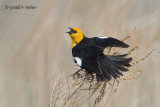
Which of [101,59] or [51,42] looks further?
[51,42]

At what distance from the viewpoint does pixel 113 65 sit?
8.72 ft

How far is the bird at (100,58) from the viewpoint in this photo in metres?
2.50

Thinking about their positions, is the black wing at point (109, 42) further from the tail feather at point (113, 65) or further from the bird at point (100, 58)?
the tail feather at point (113, 65)

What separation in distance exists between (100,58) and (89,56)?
103 millimetres

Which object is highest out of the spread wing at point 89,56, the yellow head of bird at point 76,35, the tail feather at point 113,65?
the yellow head of bird at point 76,35

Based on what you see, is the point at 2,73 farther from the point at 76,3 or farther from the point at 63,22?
the point at 76,3

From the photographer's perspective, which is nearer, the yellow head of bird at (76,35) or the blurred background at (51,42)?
the blurred background at (51,42)

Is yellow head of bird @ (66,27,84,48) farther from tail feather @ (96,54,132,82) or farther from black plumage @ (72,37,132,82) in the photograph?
tail feather @ (96,54,132,82)

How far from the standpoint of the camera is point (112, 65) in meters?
2.66

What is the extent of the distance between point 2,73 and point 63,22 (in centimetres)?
77

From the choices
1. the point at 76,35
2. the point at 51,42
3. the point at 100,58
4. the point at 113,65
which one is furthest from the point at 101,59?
the point at 76,35

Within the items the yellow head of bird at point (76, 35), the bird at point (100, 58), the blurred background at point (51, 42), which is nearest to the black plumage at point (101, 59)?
the bird at point (100, 58)

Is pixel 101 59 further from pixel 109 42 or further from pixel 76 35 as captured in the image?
pixel 76 35

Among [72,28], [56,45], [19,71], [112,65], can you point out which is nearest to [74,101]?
[112,65]
